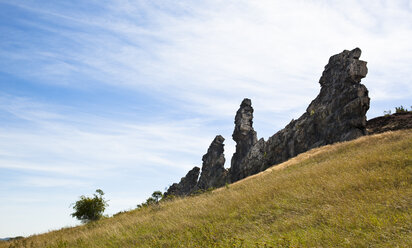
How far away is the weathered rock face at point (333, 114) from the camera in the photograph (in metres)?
40.9

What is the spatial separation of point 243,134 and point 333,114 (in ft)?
114

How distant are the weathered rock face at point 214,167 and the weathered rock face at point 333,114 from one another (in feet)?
80.5

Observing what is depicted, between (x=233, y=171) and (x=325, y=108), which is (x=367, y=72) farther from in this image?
(x=233, y=171)

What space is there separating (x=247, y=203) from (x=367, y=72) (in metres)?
40.7

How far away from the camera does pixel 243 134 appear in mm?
78250

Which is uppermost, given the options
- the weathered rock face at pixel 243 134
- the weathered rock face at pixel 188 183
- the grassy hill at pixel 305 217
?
the weathered rock face at pixel 243 134

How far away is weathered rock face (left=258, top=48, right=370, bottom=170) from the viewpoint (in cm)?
4093

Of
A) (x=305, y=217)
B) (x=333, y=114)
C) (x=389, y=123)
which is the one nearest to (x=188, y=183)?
(x=333, y=114)

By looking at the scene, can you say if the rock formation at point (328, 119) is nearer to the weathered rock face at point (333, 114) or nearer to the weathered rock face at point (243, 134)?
the weathered rock face at point (333, 114)

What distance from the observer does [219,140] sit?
281ft

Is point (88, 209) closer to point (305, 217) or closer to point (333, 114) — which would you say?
point (305, 217)

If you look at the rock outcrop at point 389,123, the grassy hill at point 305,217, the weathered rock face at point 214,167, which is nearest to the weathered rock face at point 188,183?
the weathered rock face at point 214,167

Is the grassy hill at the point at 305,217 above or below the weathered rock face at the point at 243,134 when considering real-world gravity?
below

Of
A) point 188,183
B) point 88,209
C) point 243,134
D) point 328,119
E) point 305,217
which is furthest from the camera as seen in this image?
point 188,183
